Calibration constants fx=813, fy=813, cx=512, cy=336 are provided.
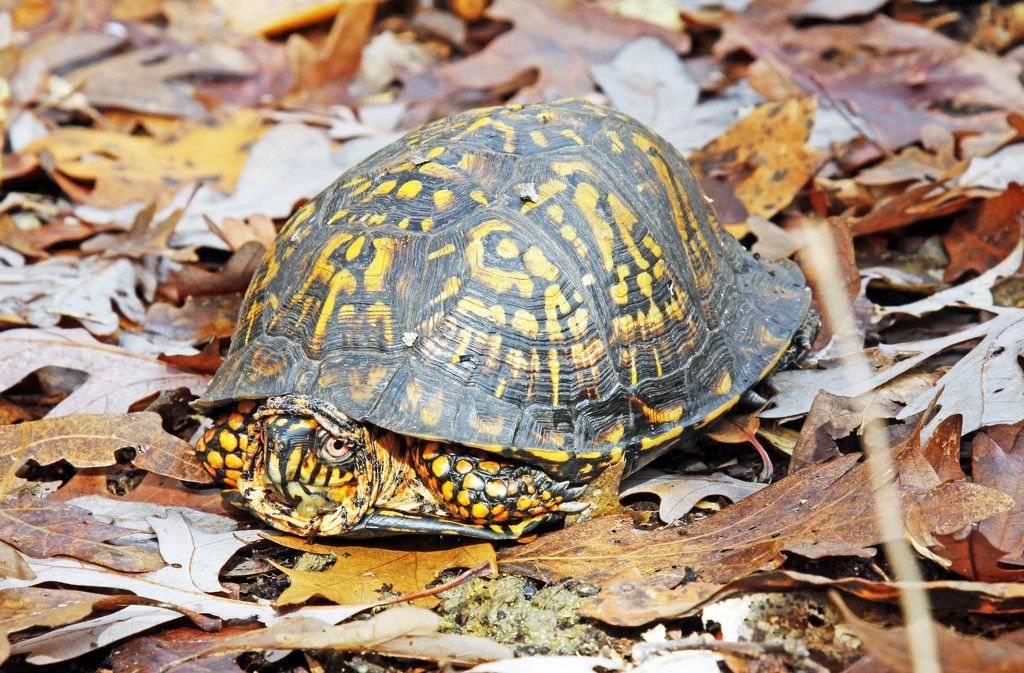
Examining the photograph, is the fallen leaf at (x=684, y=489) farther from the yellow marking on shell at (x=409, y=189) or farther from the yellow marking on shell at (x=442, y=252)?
the yellow marking on shell at (x=409, y=189)

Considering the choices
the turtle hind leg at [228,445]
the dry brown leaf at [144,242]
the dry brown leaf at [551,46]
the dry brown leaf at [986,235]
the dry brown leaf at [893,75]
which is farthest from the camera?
the dry brown leaf at [551,46]

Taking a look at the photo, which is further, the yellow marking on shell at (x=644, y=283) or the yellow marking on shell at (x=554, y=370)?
the yellow marking on shell at (x=644, y=283)

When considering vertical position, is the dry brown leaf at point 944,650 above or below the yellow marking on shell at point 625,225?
below

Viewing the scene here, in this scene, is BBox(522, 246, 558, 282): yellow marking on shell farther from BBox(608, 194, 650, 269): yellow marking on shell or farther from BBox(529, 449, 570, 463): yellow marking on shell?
BBox(529, 449, 570, 463): yellow marking on shell

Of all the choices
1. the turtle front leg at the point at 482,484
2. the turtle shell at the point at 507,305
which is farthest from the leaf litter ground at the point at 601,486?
the turtle shell at the point at 507,305

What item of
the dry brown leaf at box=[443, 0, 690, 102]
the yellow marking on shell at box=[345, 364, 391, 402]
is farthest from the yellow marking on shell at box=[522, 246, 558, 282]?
the dry brown leaf at box=[443, 0, 690, 102]

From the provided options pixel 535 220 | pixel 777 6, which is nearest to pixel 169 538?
pixel 535 220

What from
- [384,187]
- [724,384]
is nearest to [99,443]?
[384,187]
